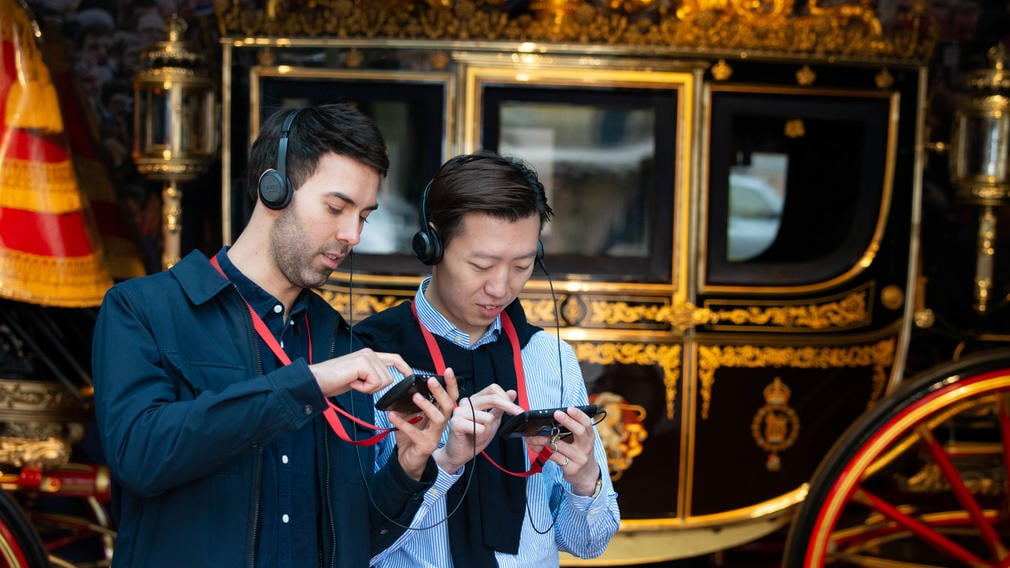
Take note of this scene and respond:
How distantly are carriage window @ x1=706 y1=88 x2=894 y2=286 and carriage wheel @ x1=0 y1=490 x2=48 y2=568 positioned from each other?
7.22 ft

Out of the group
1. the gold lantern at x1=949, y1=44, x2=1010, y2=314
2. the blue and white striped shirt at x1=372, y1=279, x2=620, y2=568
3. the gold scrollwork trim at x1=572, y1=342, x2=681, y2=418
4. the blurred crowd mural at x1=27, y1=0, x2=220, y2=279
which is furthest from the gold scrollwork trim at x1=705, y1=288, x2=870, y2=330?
the blurred crowd mural at x1=27, y1=0, x2=220, y2=279

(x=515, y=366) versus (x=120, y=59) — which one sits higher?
(x=120, y=59)

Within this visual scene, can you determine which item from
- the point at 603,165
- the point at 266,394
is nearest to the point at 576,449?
the point at 266,394

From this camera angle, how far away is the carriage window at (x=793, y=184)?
12.0 ft

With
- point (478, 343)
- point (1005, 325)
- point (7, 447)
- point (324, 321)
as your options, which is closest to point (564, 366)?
point (478, 343)

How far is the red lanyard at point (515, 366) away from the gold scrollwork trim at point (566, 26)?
1664 millimetres

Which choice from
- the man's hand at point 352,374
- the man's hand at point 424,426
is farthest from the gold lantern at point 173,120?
the man's hand at point 352,374

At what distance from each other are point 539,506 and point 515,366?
259 mm

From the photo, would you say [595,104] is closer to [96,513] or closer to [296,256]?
[296,256]

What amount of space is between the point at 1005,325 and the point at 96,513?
11.2 feet

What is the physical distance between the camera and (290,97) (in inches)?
143

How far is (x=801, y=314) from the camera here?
3713 mm

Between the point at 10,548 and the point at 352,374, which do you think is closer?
the point at 352,374

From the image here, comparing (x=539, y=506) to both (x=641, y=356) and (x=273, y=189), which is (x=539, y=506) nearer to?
(x=273, y=189)
